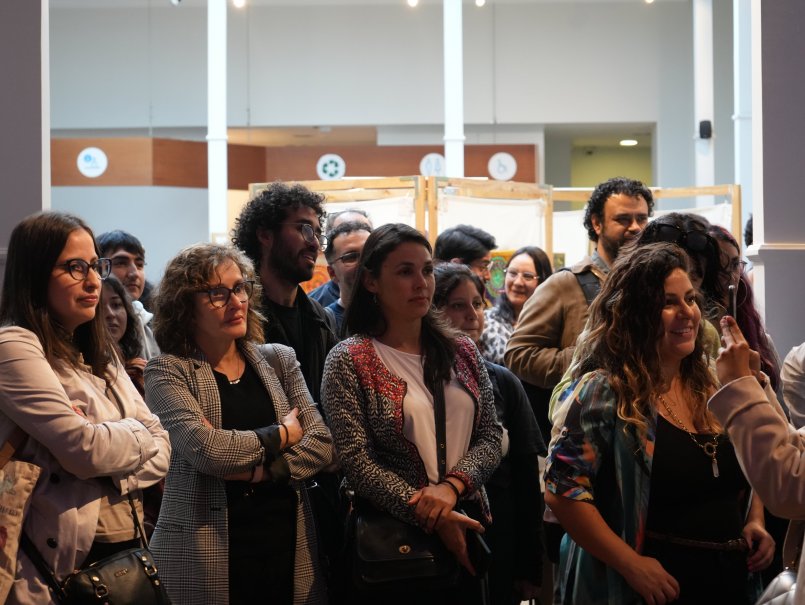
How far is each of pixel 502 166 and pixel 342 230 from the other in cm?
1052

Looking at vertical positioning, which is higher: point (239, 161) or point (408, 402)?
point (239, 161)

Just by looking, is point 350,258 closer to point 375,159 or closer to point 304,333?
point 304,333

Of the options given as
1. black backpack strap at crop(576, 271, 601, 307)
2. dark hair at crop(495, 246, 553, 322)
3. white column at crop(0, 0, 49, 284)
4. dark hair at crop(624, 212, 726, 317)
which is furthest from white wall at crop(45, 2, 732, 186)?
dark hair at crop(624, 212, 726, 317)

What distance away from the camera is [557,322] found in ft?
11.6

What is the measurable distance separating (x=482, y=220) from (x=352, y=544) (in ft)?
16.2

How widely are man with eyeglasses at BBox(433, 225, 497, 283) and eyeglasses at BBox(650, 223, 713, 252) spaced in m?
1.74

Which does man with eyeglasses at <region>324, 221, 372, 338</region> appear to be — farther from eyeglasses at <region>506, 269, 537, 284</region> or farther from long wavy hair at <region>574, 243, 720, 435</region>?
eyeglasses at <region>506, 269, 537, 284</region>

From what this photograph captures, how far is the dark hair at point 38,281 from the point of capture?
7.89ft

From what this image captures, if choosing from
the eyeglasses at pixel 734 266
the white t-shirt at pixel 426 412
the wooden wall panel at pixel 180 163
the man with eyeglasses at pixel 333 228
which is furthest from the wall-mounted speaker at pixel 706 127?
the white t-shirt at pixel 426 412

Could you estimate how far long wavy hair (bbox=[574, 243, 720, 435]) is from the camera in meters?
2.32

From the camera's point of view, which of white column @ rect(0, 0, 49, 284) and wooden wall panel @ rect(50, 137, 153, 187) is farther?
wooden wall panel @ rect(50, 137, 153, 187)

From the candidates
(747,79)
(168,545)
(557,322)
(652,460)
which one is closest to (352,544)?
(168,545)

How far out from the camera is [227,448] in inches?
99.8

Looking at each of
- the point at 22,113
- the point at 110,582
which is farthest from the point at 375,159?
the point at 110,582
